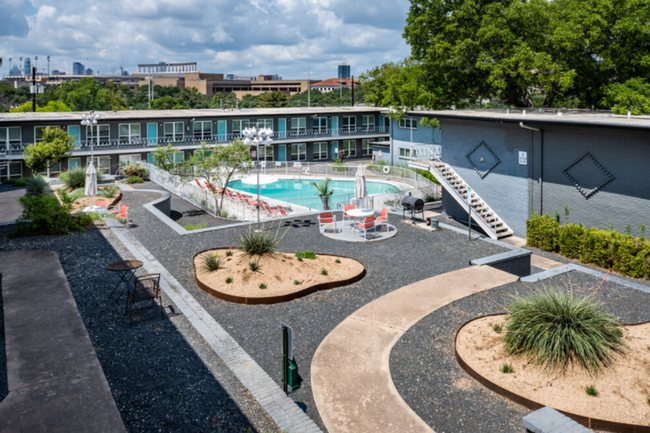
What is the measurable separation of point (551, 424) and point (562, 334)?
248cm

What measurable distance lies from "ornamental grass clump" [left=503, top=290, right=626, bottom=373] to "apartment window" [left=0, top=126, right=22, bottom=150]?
41015 mm

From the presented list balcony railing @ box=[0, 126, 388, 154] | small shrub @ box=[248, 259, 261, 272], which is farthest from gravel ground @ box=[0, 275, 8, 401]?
balcony railing @ box=[0, 126, 388, 154]

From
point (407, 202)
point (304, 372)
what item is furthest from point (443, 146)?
point (304, 372)

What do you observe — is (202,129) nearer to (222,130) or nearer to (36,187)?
(222,130)

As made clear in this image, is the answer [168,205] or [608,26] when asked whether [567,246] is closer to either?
[608,26]

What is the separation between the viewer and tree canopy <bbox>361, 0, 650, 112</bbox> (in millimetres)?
27297

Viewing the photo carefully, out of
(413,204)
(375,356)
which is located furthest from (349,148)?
(375,356)

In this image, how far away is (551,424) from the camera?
6.68 metres

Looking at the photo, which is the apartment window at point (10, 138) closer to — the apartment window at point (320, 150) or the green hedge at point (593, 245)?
the apartment window at point (320, 150)

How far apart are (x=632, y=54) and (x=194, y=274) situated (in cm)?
2608

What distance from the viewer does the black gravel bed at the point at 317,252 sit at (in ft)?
34.9

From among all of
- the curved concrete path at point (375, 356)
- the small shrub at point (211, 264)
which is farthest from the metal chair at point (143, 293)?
the curved concrete path at point (375, 356)

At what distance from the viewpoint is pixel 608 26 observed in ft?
90.1

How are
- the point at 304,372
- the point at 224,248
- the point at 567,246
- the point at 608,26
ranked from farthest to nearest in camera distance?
the point at 608,26, the point at 567,246, the point at 224,248, the point at 304,372
